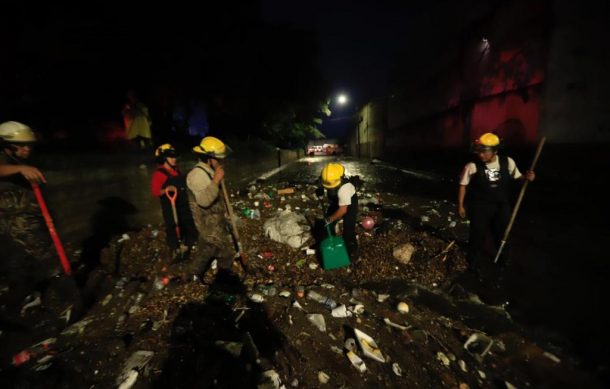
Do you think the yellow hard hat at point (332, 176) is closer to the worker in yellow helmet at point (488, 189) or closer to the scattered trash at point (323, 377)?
the worker in yellow helmet at point (488, 189)

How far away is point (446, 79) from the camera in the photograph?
1151cm

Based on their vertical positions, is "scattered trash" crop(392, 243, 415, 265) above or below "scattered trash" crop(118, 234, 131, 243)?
below

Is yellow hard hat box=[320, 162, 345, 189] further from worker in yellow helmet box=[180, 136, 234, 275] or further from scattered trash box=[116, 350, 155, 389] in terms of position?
scattered trash box=[116, 350, 155, 389]

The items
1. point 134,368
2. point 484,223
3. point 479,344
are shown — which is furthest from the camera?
point 484,223

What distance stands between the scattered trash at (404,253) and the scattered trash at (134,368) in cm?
329

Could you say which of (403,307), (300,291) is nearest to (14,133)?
(300,291)

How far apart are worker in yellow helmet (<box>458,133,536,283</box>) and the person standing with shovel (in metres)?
3.20

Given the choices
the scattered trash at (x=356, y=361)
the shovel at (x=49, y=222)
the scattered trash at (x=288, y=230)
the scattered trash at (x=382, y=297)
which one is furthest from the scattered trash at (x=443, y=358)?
the shovel at (x=49, y=222)

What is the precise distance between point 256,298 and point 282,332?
589 mm

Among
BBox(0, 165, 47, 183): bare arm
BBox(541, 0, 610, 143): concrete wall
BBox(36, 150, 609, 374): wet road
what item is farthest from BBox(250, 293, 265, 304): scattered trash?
BBox(541, 0, 610, 143): concrete wall

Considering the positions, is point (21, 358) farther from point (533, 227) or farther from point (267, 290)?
point (533, 227)

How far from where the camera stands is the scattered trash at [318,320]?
260 cm

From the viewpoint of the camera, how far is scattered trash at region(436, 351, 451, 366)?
229 centimetres

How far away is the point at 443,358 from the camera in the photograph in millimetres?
2324
